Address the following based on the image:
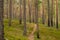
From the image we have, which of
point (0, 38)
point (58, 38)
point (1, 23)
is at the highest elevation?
point (1, 23)

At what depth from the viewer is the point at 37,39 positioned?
1888cm

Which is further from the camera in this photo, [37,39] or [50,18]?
[50,18]

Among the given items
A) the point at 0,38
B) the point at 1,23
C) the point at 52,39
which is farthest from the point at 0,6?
the point at 52,39

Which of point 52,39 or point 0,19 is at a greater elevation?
point 0,19

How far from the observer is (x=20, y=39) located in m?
16.3

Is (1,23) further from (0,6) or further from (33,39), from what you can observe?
(33,39)

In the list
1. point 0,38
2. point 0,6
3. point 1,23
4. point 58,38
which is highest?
point 0,6

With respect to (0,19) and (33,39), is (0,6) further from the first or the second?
(33,39)

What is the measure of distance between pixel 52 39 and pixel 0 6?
12.0 metres

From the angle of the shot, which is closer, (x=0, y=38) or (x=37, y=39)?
(x=0, y=38)

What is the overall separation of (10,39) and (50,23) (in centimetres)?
1696

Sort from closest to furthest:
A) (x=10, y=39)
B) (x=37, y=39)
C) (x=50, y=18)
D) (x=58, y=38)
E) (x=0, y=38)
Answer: (x=0, y=38) → (x=10, y=39) → (x=37, y=39) → (x=58, y=38) → (x=50, y=18)

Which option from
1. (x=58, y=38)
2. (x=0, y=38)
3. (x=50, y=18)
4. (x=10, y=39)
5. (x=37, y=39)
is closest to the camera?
(x=0, y=38)

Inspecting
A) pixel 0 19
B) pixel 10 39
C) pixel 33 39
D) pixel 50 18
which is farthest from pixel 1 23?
pixel 50 18
